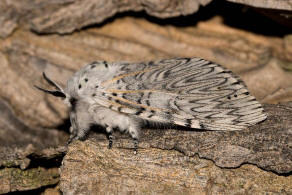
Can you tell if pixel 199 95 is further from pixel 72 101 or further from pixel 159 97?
pixel 72 101

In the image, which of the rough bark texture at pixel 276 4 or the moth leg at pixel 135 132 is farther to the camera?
the rough bark texture at pixel 276 4

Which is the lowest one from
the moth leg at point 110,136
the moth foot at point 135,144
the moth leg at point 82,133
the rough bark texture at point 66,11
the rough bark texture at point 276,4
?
the moth leg at point 82,133

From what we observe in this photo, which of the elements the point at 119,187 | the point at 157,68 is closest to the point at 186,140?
the point at 119,187

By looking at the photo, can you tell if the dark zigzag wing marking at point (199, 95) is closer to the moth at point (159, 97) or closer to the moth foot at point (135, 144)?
the moth at point (159, 97)

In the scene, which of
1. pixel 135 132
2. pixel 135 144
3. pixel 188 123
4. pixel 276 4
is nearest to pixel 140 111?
pixel 135 132

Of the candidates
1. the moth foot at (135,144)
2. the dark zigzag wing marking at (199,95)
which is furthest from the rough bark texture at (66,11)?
the moth foot at (135,144)

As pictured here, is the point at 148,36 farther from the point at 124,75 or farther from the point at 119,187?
the point at 119,187

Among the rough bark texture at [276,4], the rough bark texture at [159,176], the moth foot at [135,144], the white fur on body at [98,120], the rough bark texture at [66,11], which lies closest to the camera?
the rough bark texture at [159,176]
